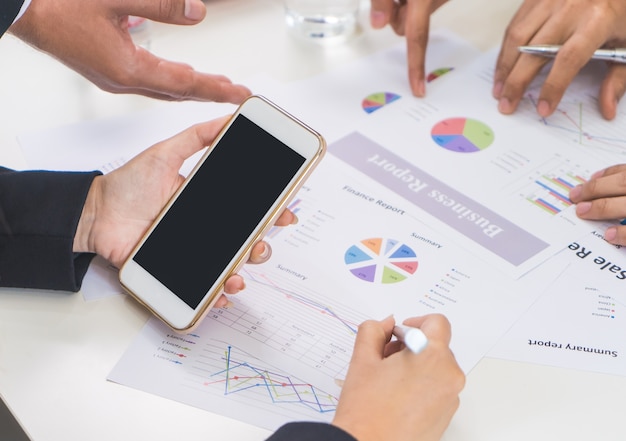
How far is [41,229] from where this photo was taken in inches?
28.8

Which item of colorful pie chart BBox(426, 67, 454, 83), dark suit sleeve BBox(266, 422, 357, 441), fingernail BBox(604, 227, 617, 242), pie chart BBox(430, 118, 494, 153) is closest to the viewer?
dark suit sleeve BBox(266, 422, 357, 441)

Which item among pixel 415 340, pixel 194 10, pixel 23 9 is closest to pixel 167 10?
pixel 194 10

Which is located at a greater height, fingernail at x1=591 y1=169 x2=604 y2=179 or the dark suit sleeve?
the dark suit sleeve

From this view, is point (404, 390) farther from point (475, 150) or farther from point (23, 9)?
point (23, 9)

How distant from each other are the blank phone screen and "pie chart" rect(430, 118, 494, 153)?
0.29m

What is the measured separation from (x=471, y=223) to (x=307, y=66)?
1.20 ft

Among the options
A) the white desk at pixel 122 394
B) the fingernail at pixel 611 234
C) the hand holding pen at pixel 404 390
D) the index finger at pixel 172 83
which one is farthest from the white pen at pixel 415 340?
the index finger at pixel 172 83

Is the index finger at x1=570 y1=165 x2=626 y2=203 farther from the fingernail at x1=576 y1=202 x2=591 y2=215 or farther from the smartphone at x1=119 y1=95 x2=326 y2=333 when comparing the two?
the smartphone at x1=119 y1=95 x2=326 y2=333

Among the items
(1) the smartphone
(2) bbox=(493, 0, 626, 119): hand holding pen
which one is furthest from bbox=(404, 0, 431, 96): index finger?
(1) the smartphone

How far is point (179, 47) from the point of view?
1.05 m

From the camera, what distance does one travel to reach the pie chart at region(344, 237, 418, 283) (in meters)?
0.73

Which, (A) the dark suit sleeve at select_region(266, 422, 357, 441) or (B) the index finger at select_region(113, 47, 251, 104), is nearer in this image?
(A) the dark suit sleeve at select_region(266, 422, 357, 441)

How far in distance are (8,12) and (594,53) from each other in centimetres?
72

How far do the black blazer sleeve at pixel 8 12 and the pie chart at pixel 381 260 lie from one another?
43 centimetres
